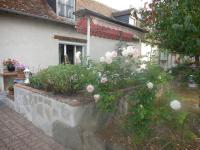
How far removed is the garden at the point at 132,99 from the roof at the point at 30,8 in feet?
14.6

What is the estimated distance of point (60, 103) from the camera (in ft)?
10.6

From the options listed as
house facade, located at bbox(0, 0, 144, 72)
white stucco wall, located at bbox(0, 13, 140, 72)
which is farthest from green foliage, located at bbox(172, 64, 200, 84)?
white stucco wall, located at bbox(0, 13, 140, 72)

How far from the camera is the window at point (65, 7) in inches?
371

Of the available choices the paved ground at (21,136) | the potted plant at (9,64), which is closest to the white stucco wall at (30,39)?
the potted plant at (9,64)

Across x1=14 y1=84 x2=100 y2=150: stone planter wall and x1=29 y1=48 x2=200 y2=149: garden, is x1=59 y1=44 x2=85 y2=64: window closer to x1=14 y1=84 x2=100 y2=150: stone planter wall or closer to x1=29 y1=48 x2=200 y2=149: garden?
x1=14 y1=84 x2=100 y2=150: stone planter wall

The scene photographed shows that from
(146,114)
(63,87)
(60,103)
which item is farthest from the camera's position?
(63,87)

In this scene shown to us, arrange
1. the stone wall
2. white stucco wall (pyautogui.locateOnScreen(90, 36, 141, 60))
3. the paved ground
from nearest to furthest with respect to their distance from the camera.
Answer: the stone wall, the paved ground, white stucco wall (pyautogui.locateOnScreen(90, 36, 141, 60))

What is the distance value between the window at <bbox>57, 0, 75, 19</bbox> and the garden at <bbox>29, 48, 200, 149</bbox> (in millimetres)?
6365

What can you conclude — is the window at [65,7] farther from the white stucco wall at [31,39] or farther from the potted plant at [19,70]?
the potted plant at [19,70]

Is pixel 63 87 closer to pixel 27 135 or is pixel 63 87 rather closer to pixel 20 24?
pixel 27 135

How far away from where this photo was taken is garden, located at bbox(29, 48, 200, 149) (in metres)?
2.73

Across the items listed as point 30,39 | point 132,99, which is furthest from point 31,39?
point 132,99

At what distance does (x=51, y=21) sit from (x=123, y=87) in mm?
5802

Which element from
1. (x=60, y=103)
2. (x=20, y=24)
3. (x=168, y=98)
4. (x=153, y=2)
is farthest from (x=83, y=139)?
(x=20, y=24)
